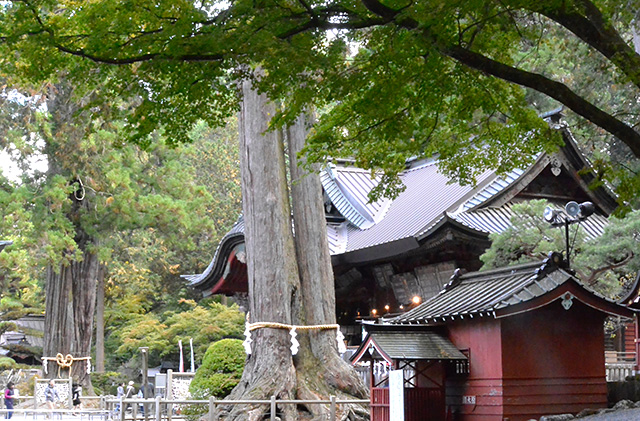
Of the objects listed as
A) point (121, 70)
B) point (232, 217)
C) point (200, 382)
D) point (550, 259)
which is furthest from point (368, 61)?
point (232, 217)

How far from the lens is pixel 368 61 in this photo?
8.75 meters

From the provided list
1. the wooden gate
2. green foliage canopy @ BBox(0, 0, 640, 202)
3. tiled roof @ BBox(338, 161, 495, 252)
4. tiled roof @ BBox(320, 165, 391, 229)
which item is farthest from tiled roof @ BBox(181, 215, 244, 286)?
green foliage canopy @ BBox(0, 0, 640, 202)

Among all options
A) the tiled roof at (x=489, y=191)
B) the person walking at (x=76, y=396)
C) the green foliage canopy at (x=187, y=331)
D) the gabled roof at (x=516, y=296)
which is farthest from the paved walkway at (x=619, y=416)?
the green foliage canopy at (x=187, y=331)

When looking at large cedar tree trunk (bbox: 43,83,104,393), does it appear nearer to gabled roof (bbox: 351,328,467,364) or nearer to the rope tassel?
the rope tassel

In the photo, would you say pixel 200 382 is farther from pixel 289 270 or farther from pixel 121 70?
pixel 121 70

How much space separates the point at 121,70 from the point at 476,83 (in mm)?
3796

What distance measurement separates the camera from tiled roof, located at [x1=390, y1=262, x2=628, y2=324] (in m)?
10.9

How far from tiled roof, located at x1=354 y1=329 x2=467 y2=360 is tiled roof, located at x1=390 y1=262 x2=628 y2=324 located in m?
0.36

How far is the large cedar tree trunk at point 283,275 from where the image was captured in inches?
636

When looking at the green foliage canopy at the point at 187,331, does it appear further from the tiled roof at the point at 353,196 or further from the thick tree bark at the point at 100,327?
the tiled roof at the point at 353,196

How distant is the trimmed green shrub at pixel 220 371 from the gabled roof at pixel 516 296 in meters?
6.69

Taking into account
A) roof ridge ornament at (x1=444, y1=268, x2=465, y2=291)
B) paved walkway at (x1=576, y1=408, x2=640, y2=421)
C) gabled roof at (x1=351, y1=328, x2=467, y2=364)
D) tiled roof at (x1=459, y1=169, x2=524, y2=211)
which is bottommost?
paved walkway at (x1=576, y1=408, x2=640, y2=421)

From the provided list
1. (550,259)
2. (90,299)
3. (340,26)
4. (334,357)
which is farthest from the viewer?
(90,299)

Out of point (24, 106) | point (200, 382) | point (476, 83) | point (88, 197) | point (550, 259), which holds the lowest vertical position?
point (200, 382)
